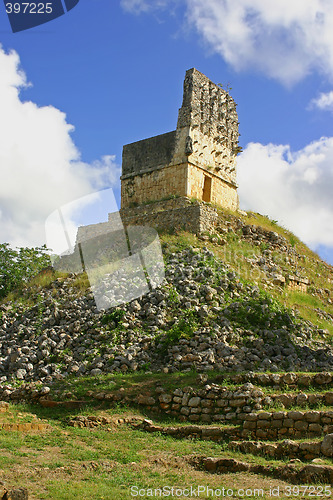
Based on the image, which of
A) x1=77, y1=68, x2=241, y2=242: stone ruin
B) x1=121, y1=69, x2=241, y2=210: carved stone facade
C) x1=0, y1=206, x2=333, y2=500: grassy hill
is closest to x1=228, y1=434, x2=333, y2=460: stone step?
x1=0, y1=206, x2=333, y2=500: grassy hill

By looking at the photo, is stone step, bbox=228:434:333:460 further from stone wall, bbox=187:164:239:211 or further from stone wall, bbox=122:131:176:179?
stone wall, bbox=122:131:176:179

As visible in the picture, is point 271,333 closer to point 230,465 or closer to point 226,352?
point 226,352

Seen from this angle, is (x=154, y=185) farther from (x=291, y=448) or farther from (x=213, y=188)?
(x=291, y=448)

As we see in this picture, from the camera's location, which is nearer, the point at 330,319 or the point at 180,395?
the point at 180,395

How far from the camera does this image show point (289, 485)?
6480mm

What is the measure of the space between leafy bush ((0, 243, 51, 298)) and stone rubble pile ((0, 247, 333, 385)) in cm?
440

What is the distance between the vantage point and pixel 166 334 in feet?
41.2

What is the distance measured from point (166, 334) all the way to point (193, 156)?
853 centimetres

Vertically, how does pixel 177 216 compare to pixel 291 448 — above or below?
above

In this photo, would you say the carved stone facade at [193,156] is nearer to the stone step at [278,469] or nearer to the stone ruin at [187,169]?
the stone ruin at [187,169]

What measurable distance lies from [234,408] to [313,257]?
12.1 meters

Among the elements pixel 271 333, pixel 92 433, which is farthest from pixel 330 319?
pixel 92 433

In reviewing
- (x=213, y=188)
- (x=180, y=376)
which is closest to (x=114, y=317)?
(x=180, y=376)

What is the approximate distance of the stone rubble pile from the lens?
38.9 feet
